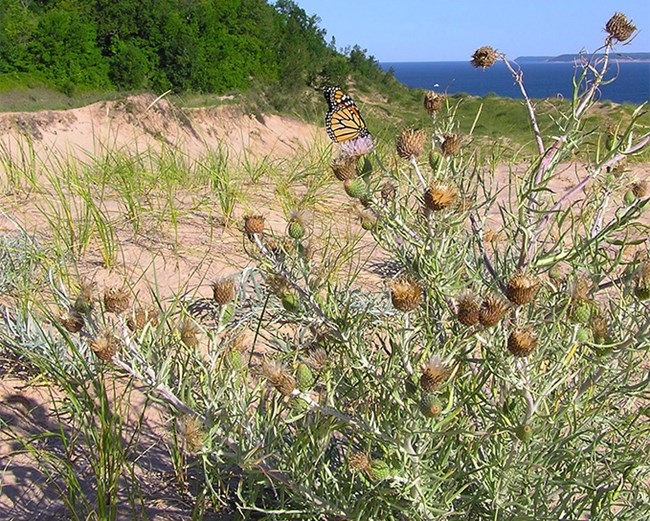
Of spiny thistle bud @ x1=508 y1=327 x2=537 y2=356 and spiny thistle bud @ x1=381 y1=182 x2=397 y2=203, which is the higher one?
spiny thistle bud @ x1=381 y1=182 x2=397 y2=203

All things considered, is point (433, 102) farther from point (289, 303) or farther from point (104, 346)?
point (104, 346)

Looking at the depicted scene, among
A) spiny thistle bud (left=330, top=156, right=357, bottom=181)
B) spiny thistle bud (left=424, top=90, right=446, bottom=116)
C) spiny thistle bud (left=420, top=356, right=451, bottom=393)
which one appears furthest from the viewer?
spiny thistle bud (left=424, top=90, right=446, bottom=116)

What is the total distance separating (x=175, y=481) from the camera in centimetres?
211

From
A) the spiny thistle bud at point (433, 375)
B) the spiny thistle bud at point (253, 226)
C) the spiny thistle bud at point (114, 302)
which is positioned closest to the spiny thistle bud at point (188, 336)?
the spiny thistle bud at point (114, 302)

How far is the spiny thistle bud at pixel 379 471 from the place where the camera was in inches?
50.3

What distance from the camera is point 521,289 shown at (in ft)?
4.13

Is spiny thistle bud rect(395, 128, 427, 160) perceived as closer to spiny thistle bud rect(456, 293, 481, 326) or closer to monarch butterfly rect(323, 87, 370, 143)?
spiny thistle bud rect(456, 293, 481, 326)

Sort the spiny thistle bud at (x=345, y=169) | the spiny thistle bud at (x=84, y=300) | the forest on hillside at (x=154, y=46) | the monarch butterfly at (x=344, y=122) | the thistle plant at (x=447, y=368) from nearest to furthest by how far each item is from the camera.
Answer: the thistle plant at (x=447, y=368), the spiny thistle bud at (x=84, y=300), the spiny thistle bud at (x=345, y=169), the monarch butterfly at (x=344, y=122), the forest on hillside at (x=154, y=46)

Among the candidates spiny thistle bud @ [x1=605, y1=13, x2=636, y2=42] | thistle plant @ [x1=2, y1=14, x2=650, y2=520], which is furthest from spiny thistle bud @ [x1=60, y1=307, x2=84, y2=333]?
spiny thistle bud @ [x1=605, y1=13, x2=636, y2=42]

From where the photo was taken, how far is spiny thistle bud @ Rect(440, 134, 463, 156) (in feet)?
5.21

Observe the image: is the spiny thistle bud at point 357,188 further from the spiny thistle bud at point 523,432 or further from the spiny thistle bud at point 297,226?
the spiny thistle bud at point 523,432

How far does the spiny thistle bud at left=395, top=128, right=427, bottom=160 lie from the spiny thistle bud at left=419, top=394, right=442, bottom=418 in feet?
1.82

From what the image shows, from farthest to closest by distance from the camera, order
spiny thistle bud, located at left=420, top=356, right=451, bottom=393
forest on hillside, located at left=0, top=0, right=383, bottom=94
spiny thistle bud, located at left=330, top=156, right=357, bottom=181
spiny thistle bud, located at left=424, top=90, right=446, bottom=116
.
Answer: forest on hillside, located at left=0, top=0, right=383, bottom=94, spiny thistle bud, located at left=424, top=90, right=446, bottom=116, spiny thistle bud, located at left=330, top=156, right=357, bottom=181, spiny thistle bud, located at left=420, top=356, right=451, bottom=393

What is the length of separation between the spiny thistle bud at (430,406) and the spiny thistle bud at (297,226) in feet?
1.65
